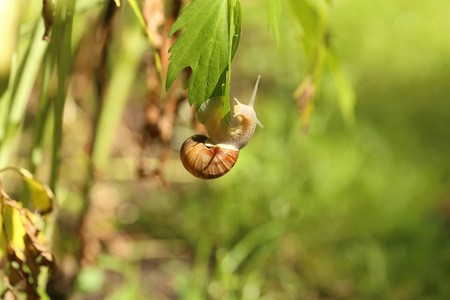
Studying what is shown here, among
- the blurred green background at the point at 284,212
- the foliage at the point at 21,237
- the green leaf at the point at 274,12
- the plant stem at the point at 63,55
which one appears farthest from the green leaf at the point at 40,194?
the blurred green background at the point at 284,212

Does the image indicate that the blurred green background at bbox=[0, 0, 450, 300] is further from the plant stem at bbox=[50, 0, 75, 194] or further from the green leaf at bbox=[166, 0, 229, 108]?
the green leaf at bbox=[166, 0, 229, 108]

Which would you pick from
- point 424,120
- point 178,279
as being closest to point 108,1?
point 178,279

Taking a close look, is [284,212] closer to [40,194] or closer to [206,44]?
[40,194]

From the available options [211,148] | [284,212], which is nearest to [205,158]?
[211,148]

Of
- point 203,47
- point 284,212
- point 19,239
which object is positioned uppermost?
point 203,47

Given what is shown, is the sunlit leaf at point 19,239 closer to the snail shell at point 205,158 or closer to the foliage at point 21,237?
the foliage at point 21,237

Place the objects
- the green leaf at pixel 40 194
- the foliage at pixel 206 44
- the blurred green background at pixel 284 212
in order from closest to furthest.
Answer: the foliage at pixel 206 44 < the green leaf at pixel 40 194 < the blurred green background at pixel 284 212

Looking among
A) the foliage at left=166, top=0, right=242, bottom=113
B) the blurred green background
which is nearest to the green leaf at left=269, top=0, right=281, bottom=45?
the foliage at left=166, top=0, right=242, bottom=113
